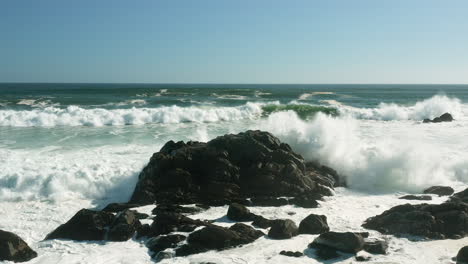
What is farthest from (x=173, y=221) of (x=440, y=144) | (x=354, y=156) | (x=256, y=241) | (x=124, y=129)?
(x=124, y=129)

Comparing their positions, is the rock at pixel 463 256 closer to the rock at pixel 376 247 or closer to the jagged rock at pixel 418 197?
the rock at pixel 376 247

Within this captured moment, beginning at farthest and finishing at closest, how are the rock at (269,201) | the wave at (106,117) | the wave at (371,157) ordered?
the wave at (106,117), the wave at (371,157), the rock at (269,201)

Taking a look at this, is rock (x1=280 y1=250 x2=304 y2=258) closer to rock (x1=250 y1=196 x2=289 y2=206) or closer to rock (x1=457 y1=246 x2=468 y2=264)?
rock (x1=457 y1=246 x2=468 y2=264)

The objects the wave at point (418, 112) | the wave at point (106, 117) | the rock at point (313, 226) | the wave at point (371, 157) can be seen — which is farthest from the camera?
the wave at point (418, 112)

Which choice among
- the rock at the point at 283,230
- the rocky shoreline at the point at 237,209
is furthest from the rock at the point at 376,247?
the rock at the point at 283,230

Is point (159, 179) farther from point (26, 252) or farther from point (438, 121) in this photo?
point (438, 121)

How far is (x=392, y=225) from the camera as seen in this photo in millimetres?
8633

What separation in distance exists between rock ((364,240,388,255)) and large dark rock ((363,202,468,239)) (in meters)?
0.89

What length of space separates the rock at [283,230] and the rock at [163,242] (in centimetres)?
179

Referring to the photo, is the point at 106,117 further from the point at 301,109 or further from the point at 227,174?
the point at 301,109

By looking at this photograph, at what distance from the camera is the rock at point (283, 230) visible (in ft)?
27.0

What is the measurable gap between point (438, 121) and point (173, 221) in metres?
26.5

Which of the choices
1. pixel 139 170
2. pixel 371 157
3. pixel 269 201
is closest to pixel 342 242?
pixel 269 201

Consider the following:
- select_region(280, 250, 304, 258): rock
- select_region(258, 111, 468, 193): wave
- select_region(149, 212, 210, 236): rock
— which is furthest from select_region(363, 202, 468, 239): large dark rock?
select_region(149, 212, 210, 236): rock
